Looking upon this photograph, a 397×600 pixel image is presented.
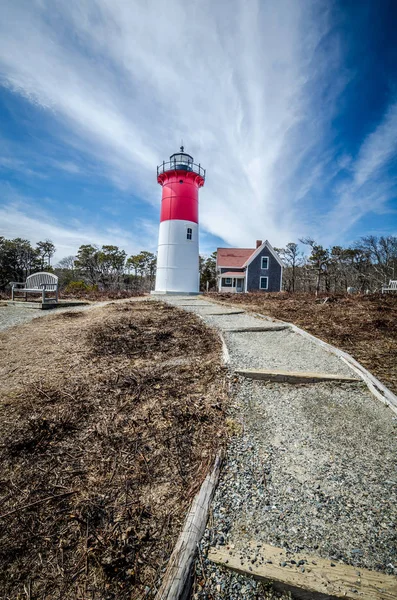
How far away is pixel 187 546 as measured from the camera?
5.27 feet

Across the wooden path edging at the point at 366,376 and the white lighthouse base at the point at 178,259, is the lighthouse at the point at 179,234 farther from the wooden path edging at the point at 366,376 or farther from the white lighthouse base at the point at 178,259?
the wooden path edging at the point at 366,376

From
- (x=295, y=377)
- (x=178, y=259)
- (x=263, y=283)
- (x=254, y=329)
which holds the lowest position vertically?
(x=295, y=377)

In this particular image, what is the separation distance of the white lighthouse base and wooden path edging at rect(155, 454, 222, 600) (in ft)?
54.7

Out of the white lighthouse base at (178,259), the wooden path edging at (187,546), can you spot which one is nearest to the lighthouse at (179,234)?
the white lighthouse base at (178,259)

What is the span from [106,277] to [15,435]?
142 feet

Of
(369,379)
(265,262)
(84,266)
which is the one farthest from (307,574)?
(84,266)

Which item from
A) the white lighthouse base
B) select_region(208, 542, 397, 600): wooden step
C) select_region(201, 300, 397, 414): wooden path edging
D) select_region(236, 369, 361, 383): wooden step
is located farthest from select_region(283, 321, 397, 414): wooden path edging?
the white lighthouse base

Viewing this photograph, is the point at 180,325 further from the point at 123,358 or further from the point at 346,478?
the point at 346,478

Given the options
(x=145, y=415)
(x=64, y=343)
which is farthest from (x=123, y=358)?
(x=145, y=415)

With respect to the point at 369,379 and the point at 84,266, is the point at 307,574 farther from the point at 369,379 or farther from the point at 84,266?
the point at 84,266

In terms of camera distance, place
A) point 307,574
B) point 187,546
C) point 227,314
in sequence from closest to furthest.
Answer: point 307,574
point 187,546
point 227,314

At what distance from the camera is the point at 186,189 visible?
62.7 feet

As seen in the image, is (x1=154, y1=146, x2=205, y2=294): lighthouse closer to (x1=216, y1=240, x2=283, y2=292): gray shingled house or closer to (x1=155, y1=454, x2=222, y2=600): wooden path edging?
(x1=216, y1=240, x2=283, y2=292): gray shingled house

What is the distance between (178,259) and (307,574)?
17958mm
